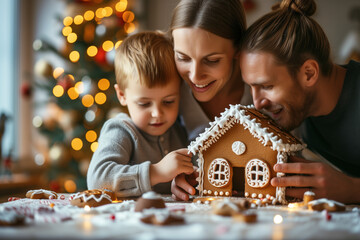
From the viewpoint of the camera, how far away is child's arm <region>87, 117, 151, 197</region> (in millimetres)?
1395

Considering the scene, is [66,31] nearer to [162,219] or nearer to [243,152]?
[243,152]

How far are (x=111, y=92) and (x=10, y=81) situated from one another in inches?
60.8

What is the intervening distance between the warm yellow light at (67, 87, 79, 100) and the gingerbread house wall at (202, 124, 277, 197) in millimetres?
1972

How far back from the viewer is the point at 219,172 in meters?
1.33

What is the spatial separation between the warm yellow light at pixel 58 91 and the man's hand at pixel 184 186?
6.42 feet

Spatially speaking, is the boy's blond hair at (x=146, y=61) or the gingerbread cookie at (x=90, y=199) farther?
the boy's blond hair at (x=146, y=61)

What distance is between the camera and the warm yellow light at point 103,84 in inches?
121

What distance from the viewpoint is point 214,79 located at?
1.62 meters

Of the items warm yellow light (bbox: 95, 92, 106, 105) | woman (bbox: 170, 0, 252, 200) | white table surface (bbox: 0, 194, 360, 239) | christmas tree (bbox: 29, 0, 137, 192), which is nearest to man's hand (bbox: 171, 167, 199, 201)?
woman (bbox: 170, 0, 252, 200)

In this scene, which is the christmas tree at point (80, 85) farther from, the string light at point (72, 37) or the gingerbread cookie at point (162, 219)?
the gingerbread cookie at point (162, 219)

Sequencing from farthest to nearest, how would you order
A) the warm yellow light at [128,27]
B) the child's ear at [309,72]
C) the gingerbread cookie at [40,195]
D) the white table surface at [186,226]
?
the warm yellow light at [128,27], the child's ear at [309,72], the gingerbread cookie at [40,195], the white table surface at [186,226]

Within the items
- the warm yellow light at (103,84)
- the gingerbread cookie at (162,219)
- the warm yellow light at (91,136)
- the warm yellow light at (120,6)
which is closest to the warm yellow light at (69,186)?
the warm yellow light at (91,136)

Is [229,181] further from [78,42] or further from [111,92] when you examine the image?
[78,42]

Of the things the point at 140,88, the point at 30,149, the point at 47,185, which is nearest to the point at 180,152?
the point at 140,88
